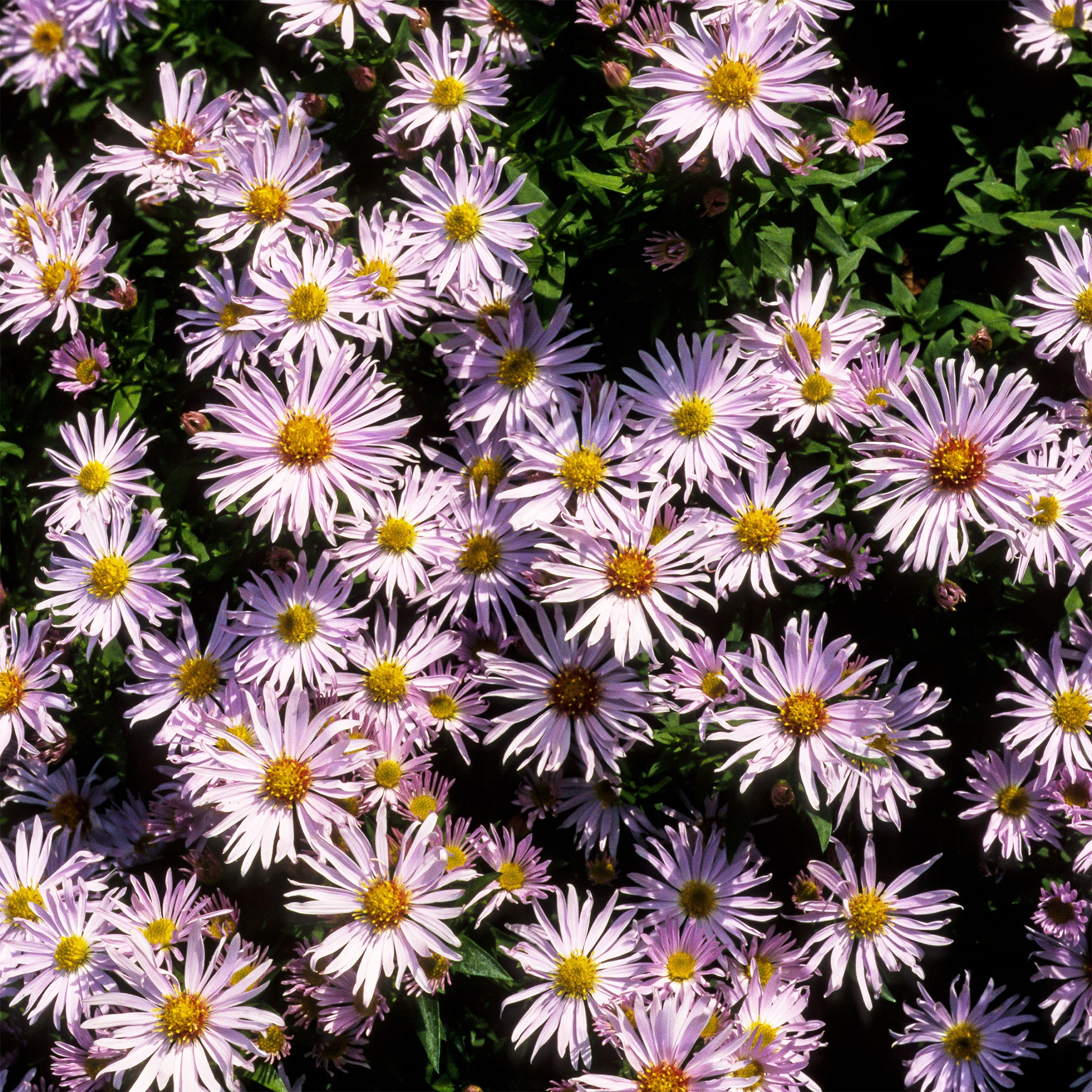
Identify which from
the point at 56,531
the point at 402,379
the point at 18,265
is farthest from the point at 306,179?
the point at 56,531

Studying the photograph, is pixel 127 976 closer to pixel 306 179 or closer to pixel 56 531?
pixel 56 531

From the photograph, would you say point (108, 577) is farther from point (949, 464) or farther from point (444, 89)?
point (949, 464)

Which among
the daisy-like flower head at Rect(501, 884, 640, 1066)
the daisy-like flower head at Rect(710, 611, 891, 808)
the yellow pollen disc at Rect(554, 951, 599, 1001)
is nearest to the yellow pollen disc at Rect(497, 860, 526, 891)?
the daisy-like flower head at Rect(501, 884, 640, 1066)

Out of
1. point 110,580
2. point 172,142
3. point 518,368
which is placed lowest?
point 110,580

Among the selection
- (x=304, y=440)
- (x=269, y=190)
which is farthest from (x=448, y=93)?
(x=304, y=440)

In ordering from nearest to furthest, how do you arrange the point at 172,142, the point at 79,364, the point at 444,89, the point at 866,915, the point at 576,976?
the point at 576,976 → the point at 866,915 → the point at 444,89 → the point at 79,364 → the point at 172,142

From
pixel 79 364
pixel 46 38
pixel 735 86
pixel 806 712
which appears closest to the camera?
pixel 735 86

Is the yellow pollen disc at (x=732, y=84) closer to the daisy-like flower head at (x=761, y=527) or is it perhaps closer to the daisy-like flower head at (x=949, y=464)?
the daisy-like flower head at (x=949, y=464)

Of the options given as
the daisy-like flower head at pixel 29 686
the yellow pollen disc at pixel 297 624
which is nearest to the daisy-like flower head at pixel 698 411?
the yellow pollen disc at pixel 297 624
